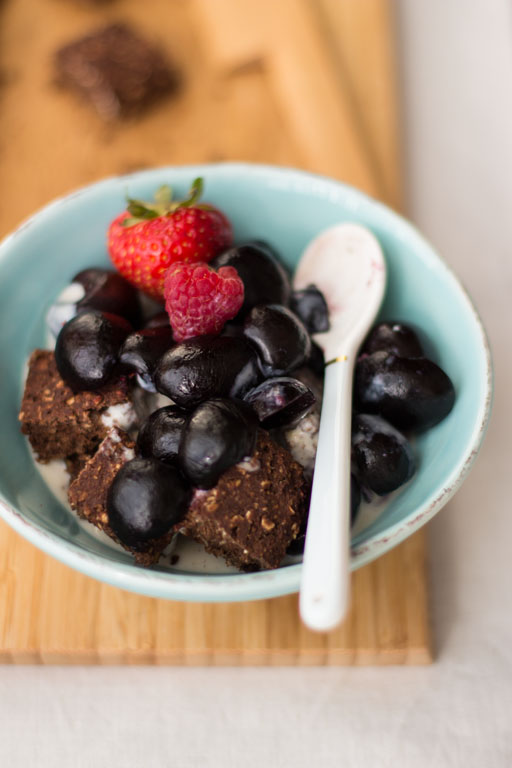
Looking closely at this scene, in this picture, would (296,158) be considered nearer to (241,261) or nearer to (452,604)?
(241,261)

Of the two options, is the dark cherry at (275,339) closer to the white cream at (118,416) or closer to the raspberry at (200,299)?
the raspberry at (200,299)

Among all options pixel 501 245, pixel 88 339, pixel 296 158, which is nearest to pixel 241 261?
pixel 88 339

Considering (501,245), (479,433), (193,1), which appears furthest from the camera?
(193,1)

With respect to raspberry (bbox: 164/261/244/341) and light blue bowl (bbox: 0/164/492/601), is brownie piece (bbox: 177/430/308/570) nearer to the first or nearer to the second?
light blue bowl (bbox: 0/164/492/601)

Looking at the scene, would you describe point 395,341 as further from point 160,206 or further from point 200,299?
point 160,206

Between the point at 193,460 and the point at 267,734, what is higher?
the point at 193,460

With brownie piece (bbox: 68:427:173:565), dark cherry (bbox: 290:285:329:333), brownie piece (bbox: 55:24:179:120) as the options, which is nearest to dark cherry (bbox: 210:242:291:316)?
dark cherry (bbox: 290:285:329:333)
